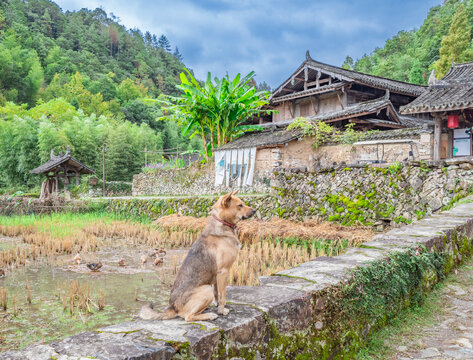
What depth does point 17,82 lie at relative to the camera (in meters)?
43.7

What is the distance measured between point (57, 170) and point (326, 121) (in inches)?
617

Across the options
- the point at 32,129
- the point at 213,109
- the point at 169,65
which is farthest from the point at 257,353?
the point at 169,65

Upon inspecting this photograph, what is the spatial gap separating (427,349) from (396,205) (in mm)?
6915

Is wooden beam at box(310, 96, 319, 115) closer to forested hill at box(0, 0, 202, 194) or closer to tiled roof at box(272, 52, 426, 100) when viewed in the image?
tiled roof at box(272, 52, 426, 100)

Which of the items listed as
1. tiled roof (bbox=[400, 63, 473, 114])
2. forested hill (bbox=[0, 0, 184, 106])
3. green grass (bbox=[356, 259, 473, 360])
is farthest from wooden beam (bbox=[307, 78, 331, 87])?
forested hill (bbox=[0, 0, 184, 106])

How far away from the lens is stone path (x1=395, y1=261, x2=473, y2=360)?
91.4 inches

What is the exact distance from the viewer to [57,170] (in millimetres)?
20781

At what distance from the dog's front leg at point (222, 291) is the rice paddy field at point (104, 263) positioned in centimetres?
263

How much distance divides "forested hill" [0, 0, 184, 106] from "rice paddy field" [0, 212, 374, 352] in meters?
38.3

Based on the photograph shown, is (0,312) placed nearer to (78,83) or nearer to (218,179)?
(218,179)

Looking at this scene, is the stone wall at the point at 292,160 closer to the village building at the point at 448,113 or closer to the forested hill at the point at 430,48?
the village building at the point at 448,113

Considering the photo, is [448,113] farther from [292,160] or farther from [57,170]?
[57,170]

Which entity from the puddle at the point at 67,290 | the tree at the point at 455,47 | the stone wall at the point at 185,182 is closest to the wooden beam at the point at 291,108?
the stone wall at the point at 185,182

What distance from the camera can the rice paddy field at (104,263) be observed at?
4.86 metres
